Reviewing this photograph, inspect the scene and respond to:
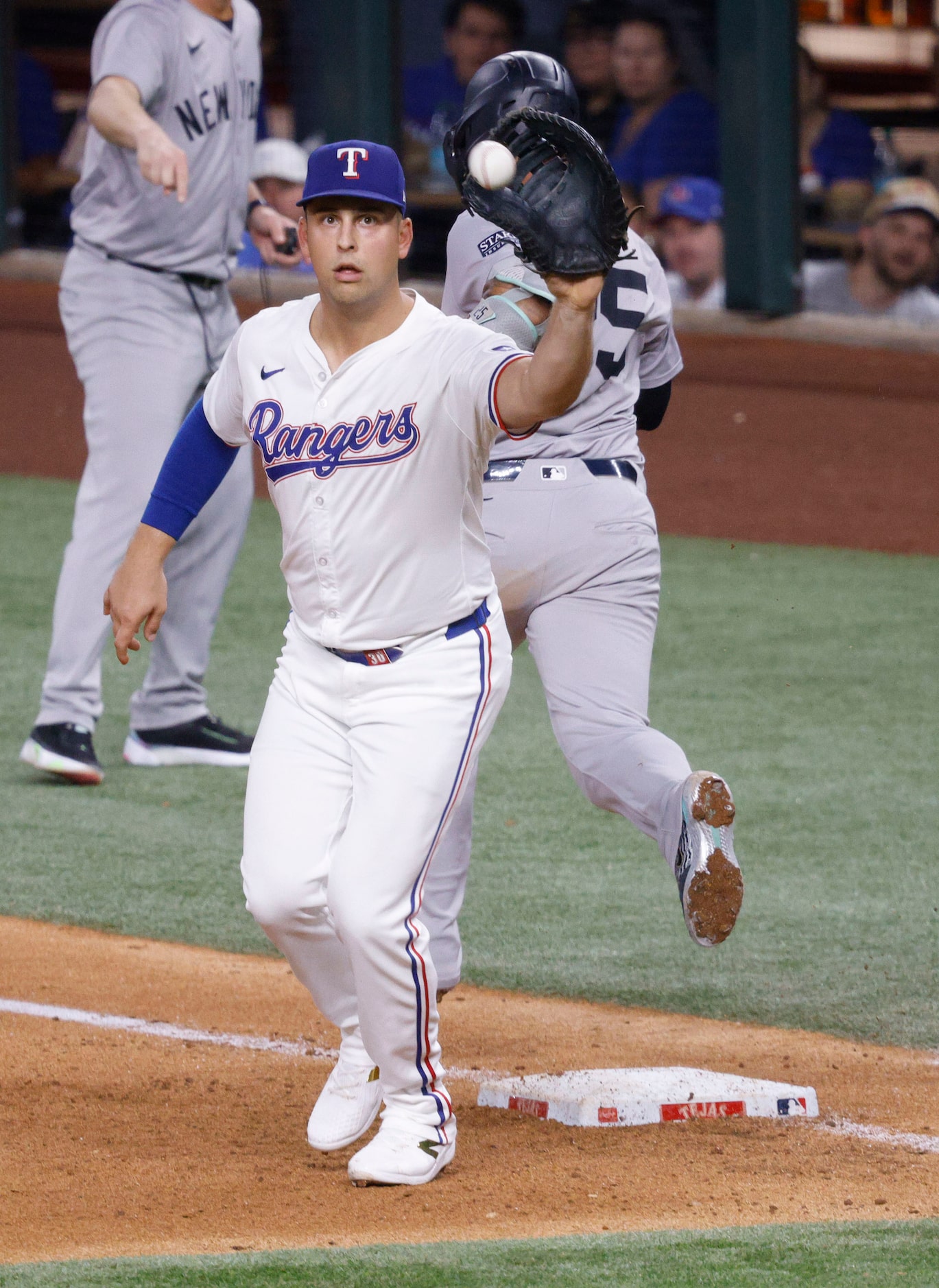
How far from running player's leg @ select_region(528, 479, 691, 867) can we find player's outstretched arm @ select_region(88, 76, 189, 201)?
1651mm

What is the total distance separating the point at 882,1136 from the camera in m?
3.44

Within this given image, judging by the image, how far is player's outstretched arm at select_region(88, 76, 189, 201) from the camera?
506 centimetres

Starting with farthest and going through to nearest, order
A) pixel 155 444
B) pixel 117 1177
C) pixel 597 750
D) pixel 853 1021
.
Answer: pixel 155 444
pixel 853 1021
pixel 597 750
pixel 117 1177

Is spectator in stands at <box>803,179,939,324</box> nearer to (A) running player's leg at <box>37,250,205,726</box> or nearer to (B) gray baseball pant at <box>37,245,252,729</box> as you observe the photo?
(B) gray baseball pant at <box>37,245,252,729</box>

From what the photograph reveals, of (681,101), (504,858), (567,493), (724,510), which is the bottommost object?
(724,510)

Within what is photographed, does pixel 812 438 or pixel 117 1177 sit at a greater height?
pixel 117 1177

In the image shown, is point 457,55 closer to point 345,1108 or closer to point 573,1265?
point 345,1108

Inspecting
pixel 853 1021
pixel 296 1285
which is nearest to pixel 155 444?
pixel 853 1021

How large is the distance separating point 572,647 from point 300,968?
2.72ft

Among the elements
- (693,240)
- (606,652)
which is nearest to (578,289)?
(606,652)

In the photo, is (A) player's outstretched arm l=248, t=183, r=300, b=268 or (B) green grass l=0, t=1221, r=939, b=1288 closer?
(B) green grass l=0, t=1221, r=939, b=1288

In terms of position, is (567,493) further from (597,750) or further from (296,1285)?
(296,1285)

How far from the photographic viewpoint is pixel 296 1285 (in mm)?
2703

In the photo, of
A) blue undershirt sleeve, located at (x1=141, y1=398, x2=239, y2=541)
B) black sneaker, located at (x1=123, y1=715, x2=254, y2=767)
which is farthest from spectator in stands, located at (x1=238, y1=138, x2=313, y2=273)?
blue undershirt sleeve, located at (x1=141, y1=398, x2=239, y2=541)
